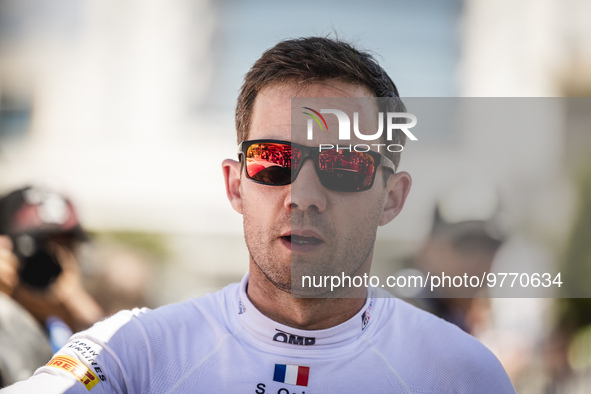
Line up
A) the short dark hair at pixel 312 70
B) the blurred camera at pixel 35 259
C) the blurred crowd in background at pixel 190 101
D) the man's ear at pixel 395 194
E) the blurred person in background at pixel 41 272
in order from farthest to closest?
the blurred crowd in background at pixel 190 101
the blurred camera at pixel 35 259
the blurred person in background at pixel 41 272
the man's ear at pixel 395 194
the short dark hair at pixel 312 70

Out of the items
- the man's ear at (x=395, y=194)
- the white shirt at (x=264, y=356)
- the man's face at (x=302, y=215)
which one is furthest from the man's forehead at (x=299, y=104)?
the white shirt at (x=264, y=356)

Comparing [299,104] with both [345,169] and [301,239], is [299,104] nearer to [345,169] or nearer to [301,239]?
[345,169]

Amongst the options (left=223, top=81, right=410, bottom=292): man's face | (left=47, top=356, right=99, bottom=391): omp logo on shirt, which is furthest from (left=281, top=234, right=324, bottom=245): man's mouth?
(left=47, top=356, right=99, bottom=391): omp logo on shirt

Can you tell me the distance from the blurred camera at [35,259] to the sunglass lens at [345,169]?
2.24 m

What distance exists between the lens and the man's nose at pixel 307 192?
202 centimetres

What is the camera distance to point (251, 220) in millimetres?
2127

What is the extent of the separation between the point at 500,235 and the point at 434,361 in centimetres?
208

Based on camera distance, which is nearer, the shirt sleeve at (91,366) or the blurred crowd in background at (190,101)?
the shirt sleeve at (91,366)

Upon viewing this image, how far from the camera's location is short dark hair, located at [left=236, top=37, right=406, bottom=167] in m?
2.17

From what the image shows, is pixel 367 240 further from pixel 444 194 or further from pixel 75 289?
pixel 75 289

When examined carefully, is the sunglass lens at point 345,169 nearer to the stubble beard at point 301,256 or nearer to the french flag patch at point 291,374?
the stubble beard at point 301,256

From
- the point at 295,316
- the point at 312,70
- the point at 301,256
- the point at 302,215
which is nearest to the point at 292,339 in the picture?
the point at 295,316

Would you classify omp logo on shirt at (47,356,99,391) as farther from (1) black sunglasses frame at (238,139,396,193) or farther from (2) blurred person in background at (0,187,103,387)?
(2) blurred person in background at (0,187,103,387)

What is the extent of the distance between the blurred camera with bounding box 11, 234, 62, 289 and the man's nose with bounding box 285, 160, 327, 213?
214cm
